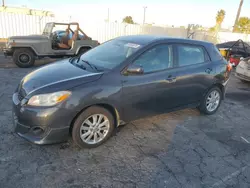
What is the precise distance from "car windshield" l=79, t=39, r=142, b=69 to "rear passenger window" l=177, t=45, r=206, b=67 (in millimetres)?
879

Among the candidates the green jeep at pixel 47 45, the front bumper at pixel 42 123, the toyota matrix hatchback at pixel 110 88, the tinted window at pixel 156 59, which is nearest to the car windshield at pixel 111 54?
the toyota matrix hatchback at pixel 110 88

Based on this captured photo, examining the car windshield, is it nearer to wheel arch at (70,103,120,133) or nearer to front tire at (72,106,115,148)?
wheel arch at (70,103,120,133)

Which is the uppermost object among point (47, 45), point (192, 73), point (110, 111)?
point (192, 73)

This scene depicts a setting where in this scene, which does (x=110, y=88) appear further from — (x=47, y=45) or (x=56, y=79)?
(x=47, y=45)

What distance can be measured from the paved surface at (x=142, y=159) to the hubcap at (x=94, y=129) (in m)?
0.17

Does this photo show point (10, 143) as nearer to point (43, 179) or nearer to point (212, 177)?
point (43, 179)

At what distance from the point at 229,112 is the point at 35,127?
4.34 metres

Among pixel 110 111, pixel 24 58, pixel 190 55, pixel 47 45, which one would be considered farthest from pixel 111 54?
pixel 24 58

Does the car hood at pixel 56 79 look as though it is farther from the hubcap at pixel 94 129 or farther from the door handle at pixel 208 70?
the door handle at pixel 208 70

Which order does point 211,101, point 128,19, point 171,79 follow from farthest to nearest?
point 128,19 → point 211,101 → point 171,79

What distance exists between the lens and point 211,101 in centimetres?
463

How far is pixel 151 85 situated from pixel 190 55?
47.7 inches

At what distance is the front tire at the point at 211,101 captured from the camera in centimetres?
448

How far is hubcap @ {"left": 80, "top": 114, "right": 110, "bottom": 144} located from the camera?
303cm
